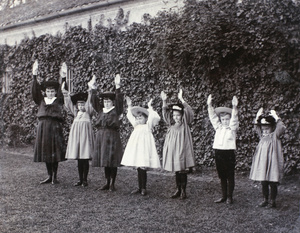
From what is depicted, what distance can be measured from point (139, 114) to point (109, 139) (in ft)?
2.30

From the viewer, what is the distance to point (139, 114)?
21.8 feet

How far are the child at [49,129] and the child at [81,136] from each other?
7.4 inches

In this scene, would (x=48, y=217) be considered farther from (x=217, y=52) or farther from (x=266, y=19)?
(x=266, y=19)

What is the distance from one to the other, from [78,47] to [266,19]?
642 centimetres

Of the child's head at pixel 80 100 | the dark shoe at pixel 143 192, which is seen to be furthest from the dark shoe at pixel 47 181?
the dark shoe at pixel 143 192

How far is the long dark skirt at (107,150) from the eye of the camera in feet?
21.4

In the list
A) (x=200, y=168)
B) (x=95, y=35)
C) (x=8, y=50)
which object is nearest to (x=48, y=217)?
(x=200, y=168)

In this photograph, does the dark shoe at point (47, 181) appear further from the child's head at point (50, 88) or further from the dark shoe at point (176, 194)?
the dark shoe at point (176, 194)

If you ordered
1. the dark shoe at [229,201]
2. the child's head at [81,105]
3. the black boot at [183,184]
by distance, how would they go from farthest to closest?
1. the child's head at [81,105]
2. the black boot at [183,184]
3. the dark shoe at [229,201]

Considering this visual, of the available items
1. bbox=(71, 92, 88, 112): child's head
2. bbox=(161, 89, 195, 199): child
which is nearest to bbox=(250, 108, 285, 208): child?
bbox=(161, 89, 195, 199): child

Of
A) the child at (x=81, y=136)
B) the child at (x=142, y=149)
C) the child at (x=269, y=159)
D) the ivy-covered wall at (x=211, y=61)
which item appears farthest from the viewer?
the ivy-covered wall at (x=211, y=61)

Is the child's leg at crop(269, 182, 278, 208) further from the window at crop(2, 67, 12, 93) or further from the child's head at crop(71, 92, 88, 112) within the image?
the window at crop(2, 67, 12, 93)

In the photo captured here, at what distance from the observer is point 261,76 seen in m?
7.44

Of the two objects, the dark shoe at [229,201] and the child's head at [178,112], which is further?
the child's head at [178,112]
